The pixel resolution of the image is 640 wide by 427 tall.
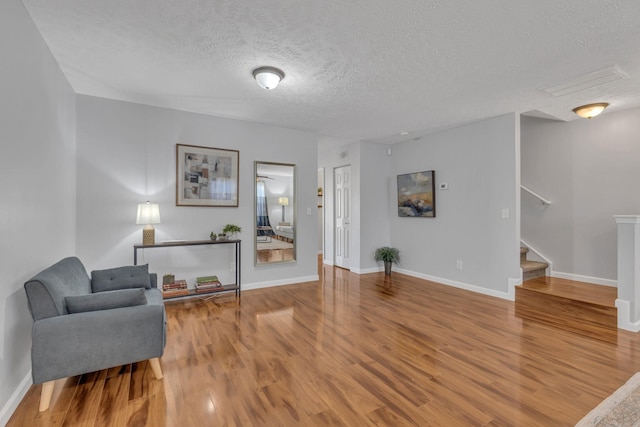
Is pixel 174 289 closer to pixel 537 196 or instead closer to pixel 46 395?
pixel 46 395

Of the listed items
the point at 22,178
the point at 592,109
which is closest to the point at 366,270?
the point at 592,109

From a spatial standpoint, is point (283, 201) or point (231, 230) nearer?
point (231, 230)

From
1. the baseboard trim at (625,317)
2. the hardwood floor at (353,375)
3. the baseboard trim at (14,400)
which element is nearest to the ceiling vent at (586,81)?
the baseboard trim at (625,317)

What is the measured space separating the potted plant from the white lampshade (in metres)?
3.85

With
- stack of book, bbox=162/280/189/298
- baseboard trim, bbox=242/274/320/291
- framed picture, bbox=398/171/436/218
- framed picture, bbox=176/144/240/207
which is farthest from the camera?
framed picture, bbox=398/171/436/218

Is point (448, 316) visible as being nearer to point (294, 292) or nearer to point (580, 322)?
point (580, 322)

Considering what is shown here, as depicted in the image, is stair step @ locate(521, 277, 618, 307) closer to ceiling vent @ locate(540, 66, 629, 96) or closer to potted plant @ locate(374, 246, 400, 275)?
potted plant @ locate(374, 246, 400, 275)

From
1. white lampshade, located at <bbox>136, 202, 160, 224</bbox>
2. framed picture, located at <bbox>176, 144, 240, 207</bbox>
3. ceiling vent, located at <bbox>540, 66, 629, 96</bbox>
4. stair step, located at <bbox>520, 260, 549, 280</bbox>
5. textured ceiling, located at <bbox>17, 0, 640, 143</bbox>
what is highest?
textured ceiling, located at <bbox>17, 0, 640, 143</bbox>

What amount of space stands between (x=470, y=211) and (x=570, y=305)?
171 cm

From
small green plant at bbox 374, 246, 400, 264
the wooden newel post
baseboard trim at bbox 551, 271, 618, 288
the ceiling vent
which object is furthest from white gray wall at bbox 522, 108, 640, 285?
small green plant at bbox 374, 246, 400, 264

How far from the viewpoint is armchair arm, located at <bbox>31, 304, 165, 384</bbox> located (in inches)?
68.8

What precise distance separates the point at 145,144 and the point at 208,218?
48.7 inches

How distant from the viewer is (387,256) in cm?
557

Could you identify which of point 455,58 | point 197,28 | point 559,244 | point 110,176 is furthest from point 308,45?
point 559,244
